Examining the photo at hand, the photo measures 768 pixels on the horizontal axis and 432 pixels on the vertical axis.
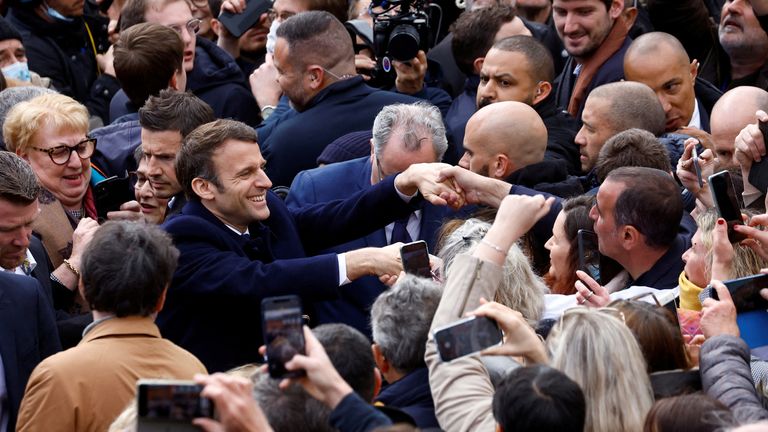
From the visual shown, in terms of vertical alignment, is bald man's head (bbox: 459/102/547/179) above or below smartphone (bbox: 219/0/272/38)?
above

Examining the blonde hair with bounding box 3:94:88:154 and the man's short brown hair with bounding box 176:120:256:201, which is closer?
the man's short brown hair with bounding box 176:120:256:201

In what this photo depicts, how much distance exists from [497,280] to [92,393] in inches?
50.4

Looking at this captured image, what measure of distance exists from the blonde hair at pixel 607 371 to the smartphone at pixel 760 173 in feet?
6.37

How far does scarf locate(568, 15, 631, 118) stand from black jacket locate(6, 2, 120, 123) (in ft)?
9.49

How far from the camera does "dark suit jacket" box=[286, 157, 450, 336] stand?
5.42m

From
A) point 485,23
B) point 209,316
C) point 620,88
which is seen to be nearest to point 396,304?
point 209,316

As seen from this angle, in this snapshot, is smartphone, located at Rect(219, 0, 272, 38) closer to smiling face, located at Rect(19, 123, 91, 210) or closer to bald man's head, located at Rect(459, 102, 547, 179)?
smiling face, located at Rect(19, 123, 91, 210)

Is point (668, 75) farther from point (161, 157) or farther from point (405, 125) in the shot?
point (161, 157)

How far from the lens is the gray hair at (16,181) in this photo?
4.74m

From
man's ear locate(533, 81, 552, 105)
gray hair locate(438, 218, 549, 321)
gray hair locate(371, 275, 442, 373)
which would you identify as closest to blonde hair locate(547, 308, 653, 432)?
gray hair locate(371, 275, 442, 373)

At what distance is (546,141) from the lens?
585 cm

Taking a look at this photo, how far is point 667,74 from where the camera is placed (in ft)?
21.8

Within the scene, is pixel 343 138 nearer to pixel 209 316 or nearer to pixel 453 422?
pixel 209 316

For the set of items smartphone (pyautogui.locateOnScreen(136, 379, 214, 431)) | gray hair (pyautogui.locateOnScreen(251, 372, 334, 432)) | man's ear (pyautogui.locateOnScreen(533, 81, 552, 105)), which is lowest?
man's ear (pyautogui.locateOnScreen(533, 81, 552, 105))
